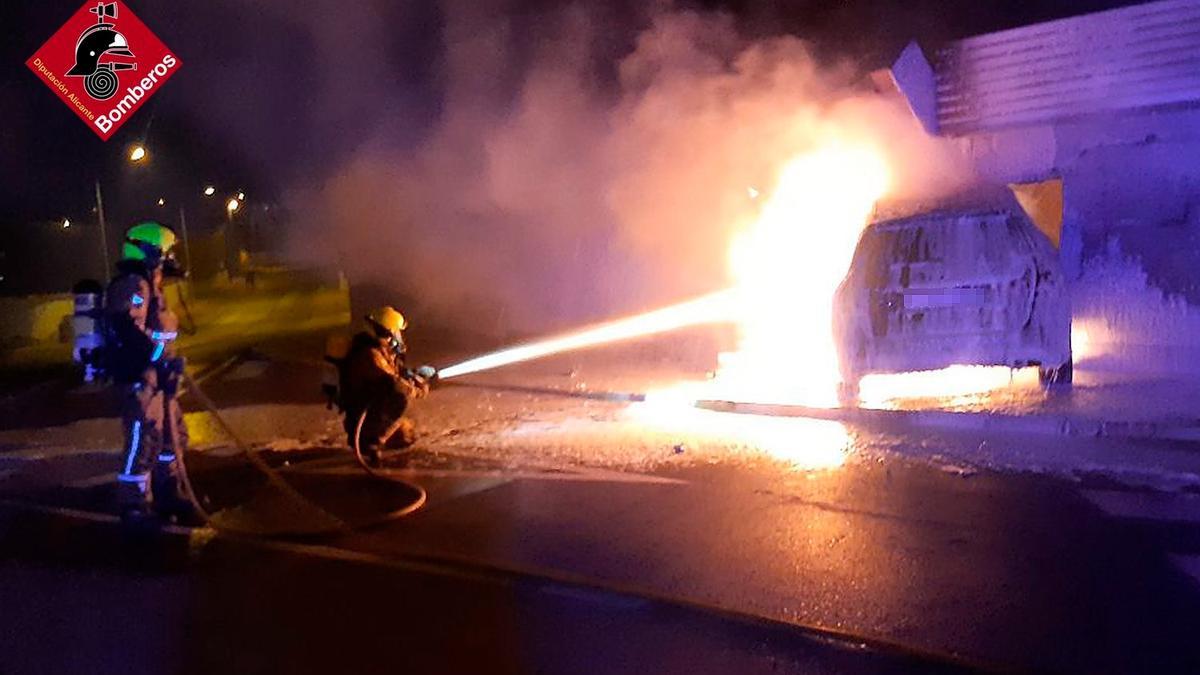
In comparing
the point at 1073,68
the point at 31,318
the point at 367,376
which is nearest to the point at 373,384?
the point at 367,376

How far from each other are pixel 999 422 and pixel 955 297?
1.24 metres

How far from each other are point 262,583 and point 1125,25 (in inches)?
346

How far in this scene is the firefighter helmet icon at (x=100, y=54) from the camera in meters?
12.9

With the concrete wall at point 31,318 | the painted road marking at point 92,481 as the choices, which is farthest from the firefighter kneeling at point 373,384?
the concrete wall at point 31,318

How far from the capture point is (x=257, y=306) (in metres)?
28.5

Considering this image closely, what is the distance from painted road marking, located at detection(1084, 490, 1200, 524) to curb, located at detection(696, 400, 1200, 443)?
148 cm

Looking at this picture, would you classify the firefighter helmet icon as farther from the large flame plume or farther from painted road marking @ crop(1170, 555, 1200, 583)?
painted road marking @ crop(1170, 555, 1200, 583)

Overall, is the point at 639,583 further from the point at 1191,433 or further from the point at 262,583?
the point at 1191,433

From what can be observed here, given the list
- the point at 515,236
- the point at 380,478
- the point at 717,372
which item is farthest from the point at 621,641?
the point at 515,236

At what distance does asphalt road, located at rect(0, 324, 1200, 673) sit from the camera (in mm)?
3711

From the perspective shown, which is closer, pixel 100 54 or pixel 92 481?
pixel 92 481

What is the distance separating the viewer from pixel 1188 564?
4426mm

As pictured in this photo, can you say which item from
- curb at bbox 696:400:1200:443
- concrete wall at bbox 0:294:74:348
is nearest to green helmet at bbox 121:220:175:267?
curb at bbox 696:400:1200:443

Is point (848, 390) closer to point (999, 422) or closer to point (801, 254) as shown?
point (999, 422)
